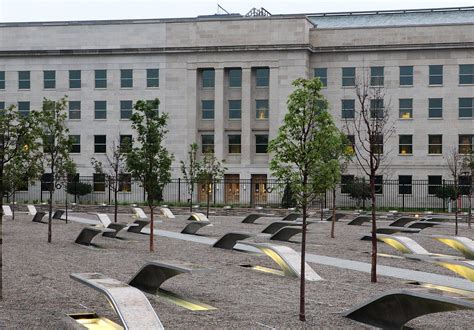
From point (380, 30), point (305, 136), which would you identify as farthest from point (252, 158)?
point (305, 136)

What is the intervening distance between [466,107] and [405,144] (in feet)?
18.5

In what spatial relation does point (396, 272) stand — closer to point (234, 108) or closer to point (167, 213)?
point (167, 213)

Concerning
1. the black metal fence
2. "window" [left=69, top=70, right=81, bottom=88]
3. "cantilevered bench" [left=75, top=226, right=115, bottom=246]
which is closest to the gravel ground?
"cantilevered bench" [left=75, top=226, right=115, bottom=246]

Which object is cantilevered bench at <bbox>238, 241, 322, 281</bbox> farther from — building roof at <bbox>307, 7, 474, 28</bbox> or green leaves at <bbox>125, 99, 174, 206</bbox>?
building roof at <bbox>307, 7, 474, 28</bbox>

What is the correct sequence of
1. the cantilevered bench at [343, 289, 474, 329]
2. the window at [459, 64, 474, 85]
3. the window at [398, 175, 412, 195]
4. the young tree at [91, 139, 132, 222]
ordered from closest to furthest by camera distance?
the cantilevered bench at [343, 289, 474, 329] → the young tree at [91, 139, 132, 222] → the window at [398, 175, 412, 195] → the window at [459, 64, 474, 85]

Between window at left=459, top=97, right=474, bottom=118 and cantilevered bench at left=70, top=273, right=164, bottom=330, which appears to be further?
window at left=459, top=97, right=474, bottom=118

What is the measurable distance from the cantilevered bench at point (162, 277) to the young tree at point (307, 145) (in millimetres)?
2274

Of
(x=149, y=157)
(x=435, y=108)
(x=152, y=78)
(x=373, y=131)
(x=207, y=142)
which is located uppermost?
(x=152, y=78)

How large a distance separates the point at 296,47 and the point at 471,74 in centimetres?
1419

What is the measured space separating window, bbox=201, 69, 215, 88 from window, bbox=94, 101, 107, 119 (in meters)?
8.58

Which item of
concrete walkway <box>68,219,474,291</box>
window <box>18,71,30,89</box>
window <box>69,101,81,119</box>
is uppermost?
window <box>18,71,30,89</box>

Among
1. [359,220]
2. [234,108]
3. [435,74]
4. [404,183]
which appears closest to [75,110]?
[234,108]

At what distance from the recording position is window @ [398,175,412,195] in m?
63.0

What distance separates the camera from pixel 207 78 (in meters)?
66.3
